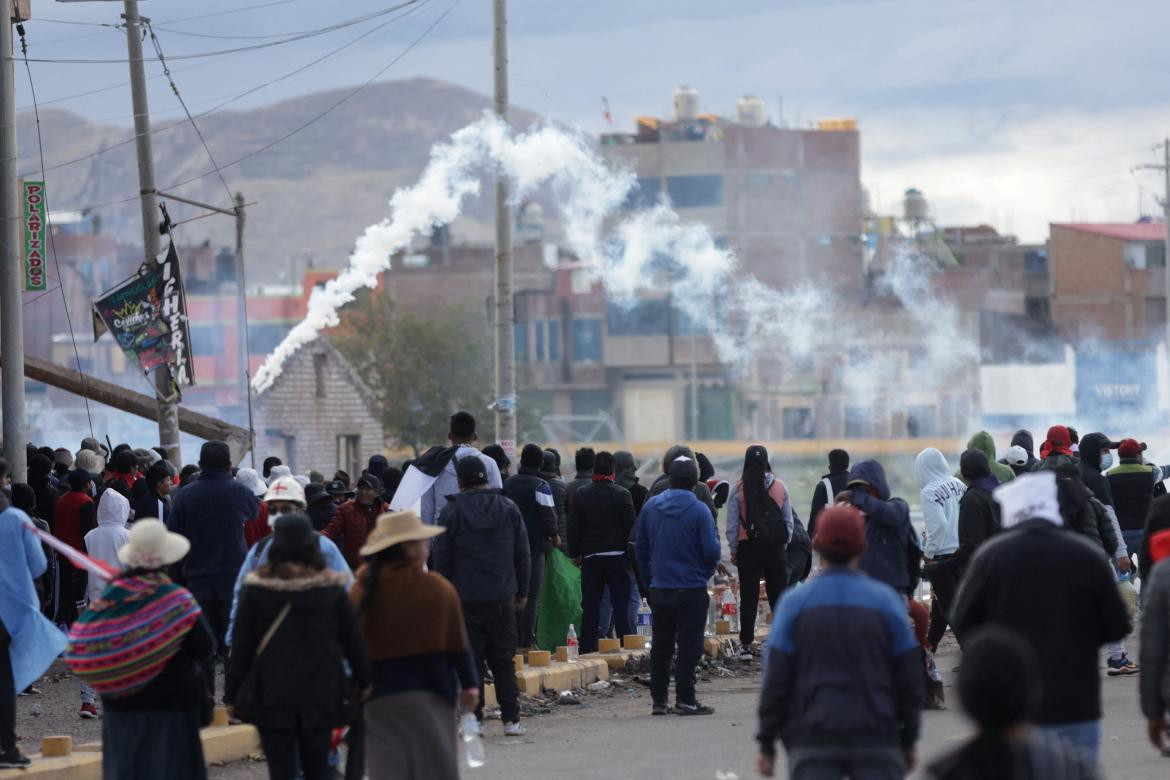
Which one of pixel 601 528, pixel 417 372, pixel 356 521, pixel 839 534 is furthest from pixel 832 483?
pixel 417 372

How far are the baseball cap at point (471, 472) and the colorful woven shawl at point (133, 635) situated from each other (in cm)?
393

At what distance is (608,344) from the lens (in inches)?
3349

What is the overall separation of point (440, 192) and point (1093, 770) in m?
33.7

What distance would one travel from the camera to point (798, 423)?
82312 mm

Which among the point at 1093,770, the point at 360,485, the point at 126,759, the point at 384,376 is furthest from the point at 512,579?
the point at 384,376

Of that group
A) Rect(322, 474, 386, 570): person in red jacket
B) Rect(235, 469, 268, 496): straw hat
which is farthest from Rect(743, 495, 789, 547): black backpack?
Rect(235, 469, 268, 496): straw hat

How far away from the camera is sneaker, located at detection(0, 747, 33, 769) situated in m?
10.2

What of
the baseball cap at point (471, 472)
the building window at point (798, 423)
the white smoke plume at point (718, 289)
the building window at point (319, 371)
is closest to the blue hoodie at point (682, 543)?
the baseball cap at point (471, 472)

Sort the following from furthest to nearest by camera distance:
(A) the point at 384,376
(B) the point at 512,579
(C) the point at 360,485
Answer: (A) the point at 384,376 → (C) the point at 360,485 → (B) the point at 512,579

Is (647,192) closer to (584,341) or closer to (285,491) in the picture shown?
(584,341)

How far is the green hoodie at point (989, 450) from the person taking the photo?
579 inches

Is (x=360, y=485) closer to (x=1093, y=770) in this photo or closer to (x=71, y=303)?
(x=1093, y=770)

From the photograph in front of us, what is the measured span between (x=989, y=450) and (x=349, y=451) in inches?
1861

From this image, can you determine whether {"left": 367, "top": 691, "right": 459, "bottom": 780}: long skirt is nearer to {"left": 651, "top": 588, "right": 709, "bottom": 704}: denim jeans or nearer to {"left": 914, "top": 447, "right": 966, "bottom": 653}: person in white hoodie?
{"left": 651, "top": 588, "right": 709, "bottom": 704}: denim jeans
